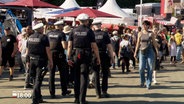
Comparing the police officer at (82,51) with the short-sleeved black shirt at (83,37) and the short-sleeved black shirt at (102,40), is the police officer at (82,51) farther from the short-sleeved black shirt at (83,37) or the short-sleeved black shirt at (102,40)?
the short-sleeved black shirt at (102,40)

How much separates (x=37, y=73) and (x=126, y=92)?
324cm

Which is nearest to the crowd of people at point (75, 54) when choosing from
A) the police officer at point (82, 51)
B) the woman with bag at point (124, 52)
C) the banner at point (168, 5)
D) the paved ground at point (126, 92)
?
the police officer at point (82, 51)

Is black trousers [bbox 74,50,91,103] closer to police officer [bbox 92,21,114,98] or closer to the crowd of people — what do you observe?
the crowd of people

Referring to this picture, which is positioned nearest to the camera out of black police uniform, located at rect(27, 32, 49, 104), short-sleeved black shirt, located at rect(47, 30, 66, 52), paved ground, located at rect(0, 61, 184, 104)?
black police uniform, located at rect(27, 32, 49, 104)

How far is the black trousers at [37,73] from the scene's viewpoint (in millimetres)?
10070

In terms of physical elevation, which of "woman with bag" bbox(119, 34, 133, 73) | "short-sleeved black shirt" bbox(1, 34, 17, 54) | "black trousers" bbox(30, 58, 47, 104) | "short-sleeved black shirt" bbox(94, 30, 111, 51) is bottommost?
"woman with bag" bbox(119, 34, 133, 73)

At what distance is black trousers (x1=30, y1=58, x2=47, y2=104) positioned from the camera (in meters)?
10.1

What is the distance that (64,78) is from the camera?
38.2 ft

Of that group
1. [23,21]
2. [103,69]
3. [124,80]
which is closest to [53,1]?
[23,21]

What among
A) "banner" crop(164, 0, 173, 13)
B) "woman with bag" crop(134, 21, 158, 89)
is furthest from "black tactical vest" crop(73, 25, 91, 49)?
"banner" crop(164, 0, 173, 13)

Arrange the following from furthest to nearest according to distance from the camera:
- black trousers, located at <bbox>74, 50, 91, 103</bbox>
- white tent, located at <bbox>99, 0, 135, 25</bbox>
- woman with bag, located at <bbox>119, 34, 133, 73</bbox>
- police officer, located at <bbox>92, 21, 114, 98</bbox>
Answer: white tent, located at <bbox>99, 0, 135, 25</bbox> < woman with bag, located at <bbox>119, 34, 133, 73</bbox> < police officer, located at <bbox>92, 21, 114, 98</bbox> < black trousers, located at <bbox>74, 50, 91, 103</bbox>

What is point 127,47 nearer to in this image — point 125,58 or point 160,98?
point 125,58

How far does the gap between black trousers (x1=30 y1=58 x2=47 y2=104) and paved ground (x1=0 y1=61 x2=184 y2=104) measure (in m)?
0.61

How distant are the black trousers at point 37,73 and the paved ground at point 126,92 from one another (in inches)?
23.8
